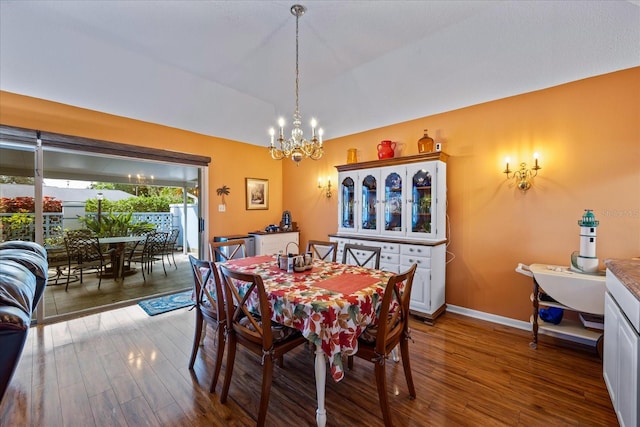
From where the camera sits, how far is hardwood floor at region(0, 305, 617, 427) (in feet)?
5.72

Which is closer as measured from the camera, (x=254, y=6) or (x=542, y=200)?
(x=254, y=6)

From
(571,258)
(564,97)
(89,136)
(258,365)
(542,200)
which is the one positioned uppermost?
(564,97)

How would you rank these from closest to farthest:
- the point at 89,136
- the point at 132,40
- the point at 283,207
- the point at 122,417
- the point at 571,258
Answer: the point at 122,417 → the point at 571,258 → the point at 132,40 → the point at 89,136 → the point at 283,207

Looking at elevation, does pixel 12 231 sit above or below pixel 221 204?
below

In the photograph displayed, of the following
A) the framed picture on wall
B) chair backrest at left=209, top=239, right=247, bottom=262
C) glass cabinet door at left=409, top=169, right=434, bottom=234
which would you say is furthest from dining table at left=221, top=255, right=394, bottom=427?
the framed picture on wall

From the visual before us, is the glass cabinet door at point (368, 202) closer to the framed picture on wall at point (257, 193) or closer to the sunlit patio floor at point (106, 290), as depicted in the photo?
the framed picture on wall at point (257, 193)

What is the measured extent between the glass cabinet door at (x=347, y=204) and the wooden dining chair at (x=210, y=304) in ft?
7.38

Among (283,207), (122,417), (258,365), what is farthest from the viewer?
(283,207)

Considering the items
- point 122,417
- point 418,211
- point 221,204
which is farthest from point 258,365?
point 221,204

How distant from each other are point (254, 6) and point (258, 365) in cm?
317

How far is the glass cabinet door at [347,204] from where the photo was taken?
4.01 m

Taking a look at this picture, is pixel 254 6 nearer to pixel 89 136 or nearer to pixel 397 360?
pixel 89 136

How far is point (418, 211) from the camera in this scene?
3408 mm

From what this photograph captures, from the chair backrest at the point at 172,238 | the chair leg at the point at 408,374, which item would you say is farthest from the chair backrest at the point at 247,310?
the chair backrest at the point at 172,238
